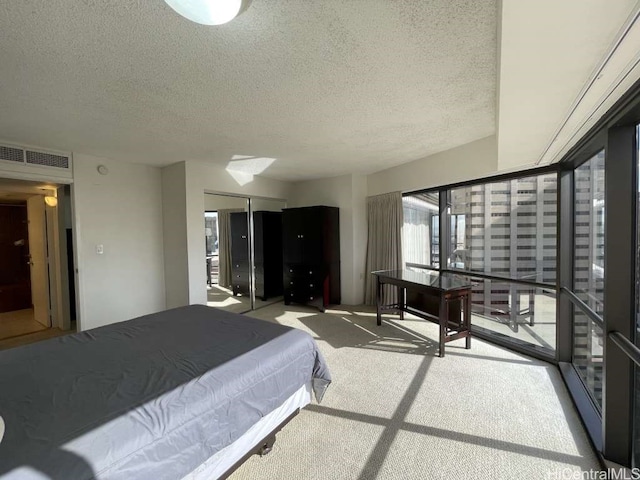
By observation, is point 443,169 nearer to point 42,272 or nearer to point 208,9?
point 208,9

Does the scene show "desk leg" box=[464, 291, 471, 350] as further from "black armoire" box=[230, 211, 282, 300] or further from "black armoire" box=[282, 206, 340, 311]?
A: "black armoire" box=[230, 211, 282, 300]

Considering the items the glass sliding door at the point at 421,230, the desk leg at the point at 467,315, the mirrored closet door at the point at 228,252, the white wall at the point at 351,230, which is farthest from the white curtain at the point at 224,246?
the desk leg at the point at 467,315

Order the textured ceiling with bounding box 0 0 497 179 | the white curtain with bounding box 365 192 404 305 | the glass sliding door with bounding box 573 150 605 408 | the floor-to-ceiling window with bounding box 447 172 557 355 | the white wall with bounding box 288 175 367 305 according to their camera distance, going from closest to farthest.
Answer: the textured ceiling with bounding box 0 0 497 179, the glass sliding door with bounding box 573 150 605 408, the floor-to-ceiling window with bounding box 447 172 557 355, the white curtain with bounding box 365 192 404 305, the white wall with bounding box 288 175 367 305

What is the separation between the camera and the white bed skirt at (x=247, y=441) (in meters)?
1.33

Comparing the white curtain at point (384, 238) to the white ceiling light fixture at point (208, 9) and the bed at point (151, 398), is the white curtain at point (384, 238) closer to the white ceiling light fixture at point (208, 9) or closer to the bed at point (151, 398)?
the bed at point (151, 398)

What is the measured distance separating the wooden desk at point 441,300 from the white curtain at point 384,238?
20.6 inches

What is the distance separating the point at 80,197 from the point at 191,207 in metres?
1.28

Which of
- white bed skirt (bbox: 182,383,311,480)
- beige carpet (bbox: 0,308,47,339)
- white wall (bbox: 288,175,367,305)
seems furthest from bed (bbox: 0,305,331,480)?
beige carpet (bbox: 0,308,47,339)

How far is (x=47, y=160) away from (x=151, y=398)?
3502 mm

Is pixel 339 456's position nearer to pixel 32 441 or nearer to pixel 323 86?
pixel 32 441

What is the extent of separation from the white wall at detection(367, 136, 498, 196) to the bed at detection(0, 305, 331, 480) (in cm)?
273

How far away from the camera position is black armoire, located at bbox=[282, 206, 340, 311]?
4.69m

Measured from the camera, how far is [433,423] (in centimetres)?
193

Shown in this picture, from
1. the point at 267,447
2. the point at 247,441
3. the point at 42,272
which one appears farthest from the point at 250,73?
the point at 42,272
